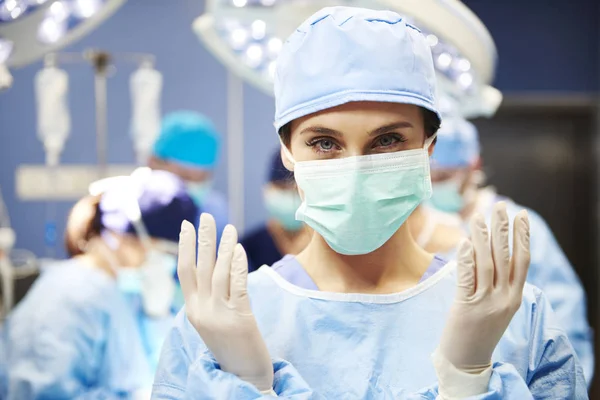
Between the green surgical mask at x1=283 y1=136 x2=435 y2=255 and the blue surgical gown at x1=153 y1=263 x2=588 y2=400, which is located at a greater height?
the green surgical mask at x1=283 y1=136 x2=435 y2=255

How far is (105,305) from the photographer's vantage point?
7.77ft

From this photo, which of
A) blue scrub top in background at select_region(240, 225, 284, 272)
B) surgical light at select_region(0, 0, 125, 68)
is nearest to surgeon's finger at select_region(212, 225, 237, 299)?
surgical light at select_region(0, 0, 125, 68)

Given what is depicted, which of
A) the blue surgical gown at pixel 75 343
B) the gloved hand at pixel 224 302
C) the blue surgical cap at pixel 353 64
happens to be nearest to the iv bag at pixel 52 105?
the blue surgical gown at pixel 75 343

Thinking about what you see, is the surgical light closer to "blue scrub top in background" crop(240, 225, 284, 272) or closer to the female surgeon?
the female surgeon

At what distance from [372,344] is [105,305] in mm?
1329

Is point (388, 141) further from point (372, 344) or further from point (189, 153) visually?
point (189, 153)

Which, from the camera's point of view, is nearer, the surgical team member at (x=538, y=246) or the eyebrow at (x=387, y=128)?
the eyebrow at (x=387, y=128)

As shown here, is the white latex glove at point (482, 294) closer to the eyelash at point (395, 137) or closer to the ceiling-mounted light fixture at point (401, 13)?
the eyelash at point (395, 137)

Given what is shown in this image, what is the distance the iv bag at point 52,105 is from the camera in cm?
292

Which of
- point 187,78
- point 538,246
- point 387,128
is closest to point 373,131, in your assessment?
point 387,128

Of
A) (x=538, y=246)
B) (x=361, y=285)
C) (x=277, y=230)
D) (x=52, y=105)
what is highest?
(x=361, y=285)

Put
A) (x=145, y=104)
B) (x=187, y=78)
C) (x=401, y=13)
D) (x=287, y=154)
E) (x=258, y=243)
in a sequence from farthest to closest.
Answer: (x=187, y=78) < (x=258, y=243) < (x=145, y=104) < (x=401, y=13) < (x=287, y=154)

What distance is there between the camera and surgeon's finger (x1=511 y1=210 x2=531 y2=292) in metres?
1.11

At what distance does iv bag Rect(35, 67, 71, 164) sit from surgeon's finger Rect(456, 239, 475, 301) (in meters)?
2.27
